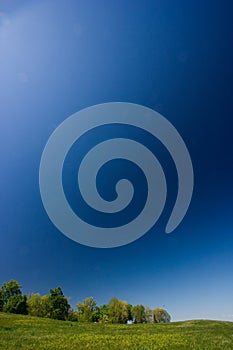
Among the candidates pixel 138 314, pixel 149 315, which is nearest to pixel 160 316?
pixel 149 315

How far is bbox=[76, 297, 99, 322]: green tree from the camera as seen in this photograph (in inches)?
3812

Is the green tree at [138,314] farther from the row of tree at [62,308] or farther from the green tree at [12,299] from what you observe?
the green tree at [12,299]

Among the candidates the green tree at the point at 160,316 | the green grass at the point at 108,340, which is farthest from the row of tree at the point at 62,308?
the green grass at the point at 108,340

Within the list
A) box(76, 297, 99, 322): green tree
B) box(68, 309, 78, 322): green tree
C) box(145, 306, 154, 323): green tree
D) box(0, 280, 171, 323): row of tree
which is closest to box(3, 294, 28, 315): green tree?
box(0, 280, 171, 323): row of tree

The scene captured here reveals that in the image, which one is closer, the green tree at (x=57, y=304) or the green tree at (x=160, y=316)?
the green tree at (x=57, y=304)

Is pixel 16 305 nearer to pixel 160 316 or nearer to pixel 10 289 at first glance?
pixel 10 289

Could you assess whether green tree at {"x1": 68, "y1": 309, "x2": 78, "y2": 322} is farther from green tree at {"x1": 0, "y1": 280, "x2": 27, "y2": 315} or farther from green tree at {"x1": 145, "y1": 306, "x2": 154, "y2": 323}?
green tree at {"x1": 145, "y1": 306, "x2": 154, "y2": 323}

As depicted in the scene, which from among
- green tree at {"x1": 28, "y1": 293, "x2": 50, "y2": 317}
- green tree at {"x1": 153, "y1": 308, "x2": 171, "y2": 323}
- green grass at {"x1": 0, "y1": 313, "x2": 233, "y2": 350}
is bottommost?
green tree at {"x1": 153, "y1": 308, "x2": 171, "y2": 323}

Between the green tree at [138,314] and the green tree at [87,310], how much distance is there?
2553 centimetres

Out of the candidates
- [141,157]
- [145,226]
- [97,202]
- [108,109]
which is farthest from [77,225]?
[108,109]

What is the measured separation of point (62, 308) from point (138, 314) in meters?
54.9

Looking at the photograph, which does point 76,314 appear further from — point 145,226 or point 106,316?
point 145,226

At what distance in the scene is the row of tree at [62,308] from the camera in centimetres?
7031

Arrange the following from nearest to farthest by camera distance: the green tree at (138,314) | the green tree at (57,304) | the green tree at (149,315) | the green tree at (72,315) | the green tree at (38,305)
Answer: the green tree at (57,304) < the green tree at (38,305) < the green tree at (72,315) < the green tree at (138,314) < the green tree at (149,315)
